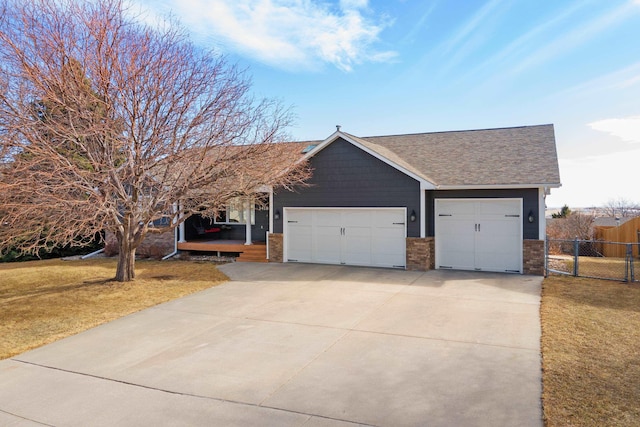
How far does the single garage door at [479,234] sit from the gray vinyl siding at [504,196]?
0.14 m

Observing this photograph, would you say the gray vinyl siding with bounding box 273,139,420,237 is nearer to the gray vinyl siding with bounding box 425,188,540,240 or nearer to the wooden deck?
the gray vinyl siding with bounding box 425,188,540,240

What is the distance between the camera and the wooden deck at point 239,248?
1620 cm

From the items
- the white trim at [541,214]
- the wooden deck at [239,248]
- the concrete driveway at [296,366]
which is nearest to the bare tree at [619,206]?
the white trim at [541,214]

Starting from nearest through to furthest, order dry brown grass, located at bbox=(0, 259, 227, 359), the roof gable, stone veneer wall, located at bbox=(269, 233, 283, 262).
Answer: dry brown grass, located at bbox=(0, 259, 227, 359) → the roof gable → stone veneer wall, located at bbox=(269, 233, 283, 262)

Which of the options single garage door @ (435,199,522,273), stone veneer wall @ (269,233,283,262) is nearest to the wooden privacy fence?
single garage door @ (435,199,522,273)

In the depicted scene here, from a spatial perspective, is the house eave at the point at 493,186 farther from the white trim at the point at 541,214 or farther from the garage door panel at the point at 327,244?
the garage door panel at the point at 327,244

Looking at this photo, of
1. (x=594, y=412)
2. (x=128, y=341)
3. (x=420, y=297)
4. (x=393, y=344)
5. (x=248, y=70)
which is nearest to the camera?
(x=594, y=412)

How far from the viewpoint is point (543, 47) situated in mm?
12180

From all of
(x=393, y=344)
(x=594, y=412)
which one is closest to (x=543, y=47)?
(x=393, y=344)

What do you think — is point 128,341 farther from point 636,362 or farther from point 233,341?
point 636,362

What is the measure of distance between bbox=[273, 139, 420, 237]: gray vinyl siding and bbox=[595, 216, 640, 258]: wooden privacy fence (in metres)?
11.0

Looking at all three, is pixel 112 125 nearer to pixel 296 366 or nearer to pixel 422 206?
pixel 296 366

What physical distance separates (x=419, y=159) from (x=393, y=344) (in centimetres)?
1024

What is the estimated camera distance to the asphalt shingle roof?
42.4 ft
